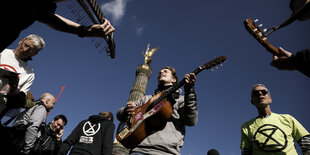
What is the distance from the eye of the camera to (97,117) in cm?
353

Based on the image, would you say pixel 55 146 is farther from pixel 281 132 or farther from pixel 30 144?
pixel 281 132

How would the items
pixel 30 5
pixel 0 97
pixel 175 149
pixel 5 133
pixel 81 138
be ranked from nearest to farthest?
pixel 30 5 → pixel 5 133 → pixel 0 97 → pixel 175 149 → pixel 81 138

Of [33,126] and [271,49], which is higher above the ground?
[271,49]

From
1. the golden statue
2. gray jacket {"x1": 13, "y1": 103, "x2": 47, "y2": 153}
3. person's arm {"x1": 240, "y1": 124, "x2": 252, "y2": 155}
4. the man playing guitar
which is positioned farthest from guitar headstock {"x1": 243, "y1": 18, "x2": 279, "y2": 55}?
the golden statue

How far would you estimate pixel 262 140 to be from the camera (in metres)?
2.35

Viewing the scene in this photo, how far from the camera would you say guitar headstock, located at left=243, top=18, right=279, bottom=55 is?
71.8 inches

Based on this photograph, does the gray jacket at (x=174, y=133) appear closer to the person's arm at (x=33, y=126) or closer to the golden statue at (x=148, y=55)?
the person's arm at (x=33, y=126)

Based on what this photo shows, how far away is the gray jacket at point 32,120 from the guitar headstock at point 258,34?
2.93 meters

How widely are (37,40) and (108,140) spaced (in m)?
1.83

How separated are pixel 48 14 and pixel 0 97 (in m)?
0.90

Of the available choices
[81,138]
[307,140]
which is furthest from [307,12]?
[81,138]

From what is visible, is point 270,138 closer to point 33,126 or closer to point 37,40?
point 37,40

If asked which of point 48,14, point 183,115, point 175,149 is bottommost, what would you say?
point 175,149

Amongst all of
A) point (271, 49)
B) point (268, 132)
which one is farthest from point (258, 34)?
point (268, 132)
